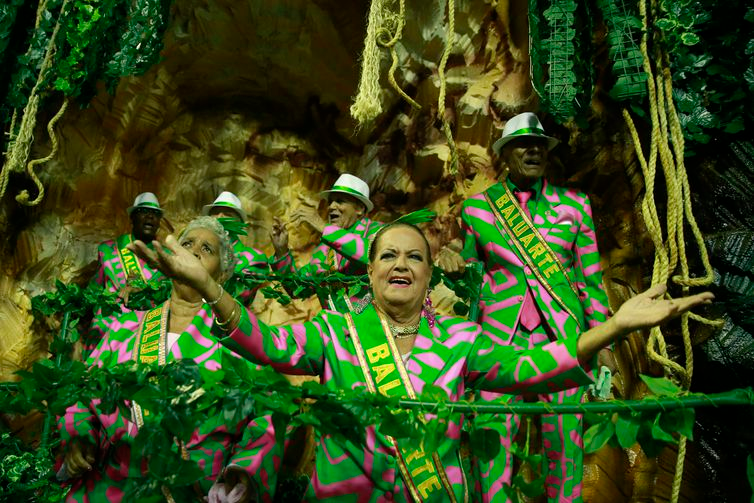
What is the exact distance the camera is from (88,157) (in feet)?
14.2

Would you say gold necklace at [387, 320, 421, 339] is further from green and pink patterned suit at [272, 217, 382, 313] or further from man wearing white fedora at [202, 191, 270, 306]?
man wearing white fedora at [202, 191, 270, 306]

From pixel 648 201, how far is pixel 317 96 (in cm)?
324

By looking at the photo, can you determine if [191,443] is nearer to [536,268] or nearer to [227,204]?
[536,268]

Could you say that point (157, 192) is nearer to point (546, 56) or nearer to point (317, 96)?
point (317, 96)

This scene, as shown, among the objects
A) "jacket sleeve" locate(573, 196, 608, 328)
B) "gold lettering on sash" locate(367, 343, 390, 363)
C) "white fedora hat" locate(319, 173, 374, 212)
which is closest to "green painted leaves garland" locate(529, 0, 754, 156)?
"jacket sleeve" locate(573, 196, 608, 328)

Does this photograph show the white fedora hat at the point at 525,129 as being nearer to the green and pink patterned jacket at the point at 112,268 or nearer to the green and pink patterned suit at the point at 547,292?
the green and pink patterned suit at the point at 547,292

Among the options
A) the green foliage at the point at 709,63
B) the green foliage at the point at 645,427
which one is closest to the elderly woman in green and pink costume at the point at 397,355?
the green foliage at the point at 645,427

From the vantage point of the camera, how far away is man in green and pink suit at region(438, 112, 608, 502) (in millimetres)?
2475

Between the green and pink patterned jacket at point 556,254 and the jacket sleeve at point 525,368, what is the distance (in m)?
1.01

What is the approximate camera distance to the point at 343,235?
3.13 meters

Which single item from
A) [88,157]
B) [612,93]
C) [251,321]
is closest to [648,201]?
[612,93]

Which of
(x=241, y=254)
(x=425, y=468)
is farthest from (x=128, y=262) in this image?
(x=425, y=468)

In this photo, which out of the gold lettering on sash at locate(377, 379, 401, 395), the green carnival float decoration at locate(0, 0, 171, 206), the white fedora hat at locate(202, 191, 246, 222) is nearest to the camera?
the gold lettering on sash at locate(377, 379, 401, 395)

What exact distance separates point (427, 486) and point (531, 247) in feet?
4.74
